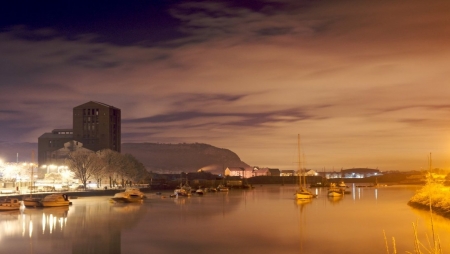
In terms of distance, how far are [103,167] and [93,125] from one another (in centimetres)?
6283

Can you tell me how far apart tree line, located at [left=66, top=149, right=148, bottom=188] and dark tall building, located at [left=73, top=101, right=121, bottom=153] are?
139 ft

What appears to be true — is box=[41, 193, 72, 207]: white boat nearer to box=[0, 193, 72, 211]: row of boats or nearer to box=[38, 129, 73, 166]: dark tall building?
box=[0, 193, 72, 211]: row of boats

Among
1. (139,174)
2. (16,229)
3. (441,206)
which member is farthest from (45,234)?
(139,174)

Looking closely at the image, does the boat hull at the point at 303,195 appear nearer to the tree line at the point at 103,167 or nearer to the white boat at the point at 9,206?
the tree line at the point at 103,167

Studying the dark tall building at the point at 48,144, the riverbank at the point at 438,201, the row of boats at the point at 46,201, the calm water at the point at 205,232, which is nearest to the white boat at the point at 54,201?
the row of boats at the point at 46,201

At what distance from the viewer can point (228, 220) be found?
57.2m

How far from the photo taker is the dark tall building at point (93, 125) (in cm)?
18175

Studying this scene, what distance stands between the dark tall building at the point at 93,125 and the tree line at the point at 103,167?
42350 mm

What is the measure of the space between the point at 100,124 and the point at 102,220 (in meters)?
132

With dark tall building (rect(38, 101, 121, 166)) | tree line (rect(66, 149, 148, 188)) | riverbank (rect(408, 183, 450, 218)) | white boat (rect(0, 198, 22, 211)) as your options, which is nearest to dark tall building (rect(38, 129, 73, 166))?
dark tall building (rect(38, 101, 121, 166))

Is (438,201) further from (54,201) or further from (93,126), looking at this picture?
(93,126)

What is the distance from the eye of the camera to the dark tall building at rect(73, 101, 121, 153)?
596 feet

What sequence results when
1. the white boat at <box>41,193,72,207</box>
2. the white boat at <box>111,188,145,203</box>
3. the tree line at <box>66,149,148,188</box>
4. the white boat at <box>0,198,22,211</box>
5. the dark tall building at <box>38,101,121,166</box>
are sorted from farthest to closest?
the dark tall building at <box>38,101,121,166</box>, the tree line at <box>66,149,148,188</box>, the white boat at <box>111,188,145,203</box>, the white boat at <box>41,193,72,207</box>, the white boat at <box>0,198,22,211</box>

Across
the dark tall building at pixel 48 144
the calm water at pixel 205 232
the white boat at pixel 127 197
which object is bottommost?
the calm water at pixel 205 232
